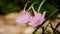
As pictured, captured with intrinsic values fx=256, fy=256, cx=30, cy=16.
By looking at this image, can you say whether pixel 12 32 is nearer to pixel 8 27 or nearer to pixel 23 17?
pixel 8 27

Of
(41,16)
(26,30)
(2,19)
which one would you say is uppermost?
(2,19)

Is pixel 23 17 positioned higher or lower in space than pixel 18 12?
lower

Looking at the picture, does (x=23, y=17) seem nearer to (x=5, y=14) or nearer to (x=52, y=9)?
(x=52, y=9)

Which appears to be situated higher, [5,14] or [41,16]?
[5,14]

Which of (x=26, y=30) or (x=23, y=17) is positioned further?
(x=26, y=30)

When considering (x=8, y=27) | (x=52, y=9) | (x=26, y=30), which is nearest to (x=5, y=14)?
(x=8, y=27)

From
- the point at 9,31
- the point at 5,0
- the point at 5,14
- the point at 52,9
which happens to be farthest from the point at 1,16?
the point at 52,9

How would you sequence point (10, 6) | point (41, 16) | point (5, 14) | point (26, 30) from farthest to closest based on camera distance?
point (5, 14), point (10, 6), point (26, 30), point (41, 16)

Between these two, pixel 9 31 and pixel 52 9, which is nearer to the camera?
pixel 52 9

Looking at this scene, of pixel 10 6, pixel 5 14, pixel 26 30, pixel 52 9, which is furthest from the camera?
pixel 5 14
